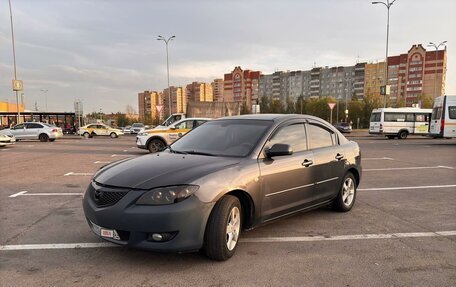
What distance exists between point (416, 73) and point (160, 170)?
95.2 meters

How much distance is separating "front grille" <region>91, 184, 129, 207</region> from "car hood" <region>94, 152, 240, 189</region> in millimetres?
62

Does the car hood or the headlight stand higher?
the car hood

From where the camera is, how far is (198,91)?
376 ft

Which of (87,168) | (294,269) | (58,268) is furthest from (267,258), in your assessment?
(87,168)

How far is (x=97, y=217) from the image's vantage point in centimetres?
352

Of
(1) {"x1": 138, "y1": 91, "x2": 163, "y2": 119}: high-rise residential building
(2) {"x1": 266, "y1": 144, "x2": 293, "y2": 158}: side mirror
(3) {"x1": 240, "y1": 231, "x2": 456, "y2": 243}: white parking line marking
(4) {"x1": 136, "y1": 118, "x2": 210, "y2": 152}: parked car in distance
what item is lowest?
(3) {"x1": 240, "y1": 231, "x2": 456, "y2": 243}: white parking line marking

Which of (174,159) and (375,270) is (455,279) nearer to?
(375,270)

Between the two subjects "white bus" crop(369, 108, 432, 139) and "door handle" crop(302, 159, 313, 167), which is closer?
"door handle" crop(302, 159, 313, 167)

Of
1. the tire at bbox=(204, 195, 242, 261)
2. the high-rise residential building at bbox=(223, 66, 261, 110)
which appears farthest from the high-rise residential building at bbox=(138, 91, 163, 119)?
the tire at bbox=(204, 195, 242, 261)

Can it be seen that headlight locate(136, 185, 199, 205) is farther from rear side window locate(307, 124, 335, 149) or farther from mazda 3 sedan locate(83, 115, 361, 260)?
rear side window locate(307, 124, 335, 149)

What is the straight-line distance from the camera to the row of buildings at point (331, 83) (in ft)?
276

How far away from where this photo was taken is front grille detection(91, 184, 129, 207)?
344 cm

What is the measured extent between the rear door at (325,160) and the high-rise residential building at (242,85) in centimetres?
10862

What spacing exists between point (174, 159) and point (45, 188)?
499 cm
